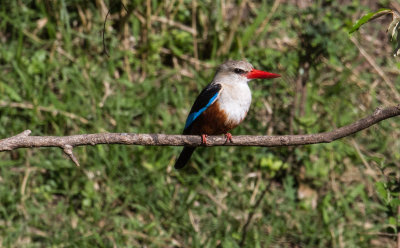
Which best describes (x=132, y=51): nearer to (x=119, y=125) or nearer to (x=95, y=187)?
(x=119, y=125)

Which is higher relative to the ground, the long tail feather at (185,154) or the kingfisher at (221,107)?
the kingfisher at (221,107)

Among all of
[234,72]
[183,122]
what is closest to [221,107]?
[234,72]

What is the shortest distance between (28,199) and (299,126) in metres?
2.24

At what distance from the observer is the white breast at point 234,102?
3.16 metres

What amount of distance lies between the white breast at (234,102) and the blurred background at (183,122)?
0.93 metres

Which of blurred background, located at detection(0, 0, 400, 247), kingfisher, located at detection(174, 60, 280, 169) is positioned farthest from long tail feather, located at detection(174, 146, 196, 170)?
blurred background, located at detection(0, 0, 400, 247)

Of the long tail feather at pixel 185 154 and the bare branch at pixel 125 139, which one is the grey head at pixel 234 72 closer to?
the long tail feather at pixel 185 154

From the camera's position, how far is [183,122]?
4672mm

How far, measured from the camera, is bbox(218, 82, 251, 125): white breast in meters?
3.16

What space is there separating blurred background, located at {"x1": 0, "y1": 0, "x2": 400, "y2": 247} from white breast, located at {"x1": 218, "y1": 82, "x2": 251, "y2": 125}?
36.6 inches

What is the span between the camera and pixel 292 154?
4.43 m

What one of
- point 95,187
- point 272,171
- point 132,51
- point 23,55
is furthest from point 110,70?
point 272,171

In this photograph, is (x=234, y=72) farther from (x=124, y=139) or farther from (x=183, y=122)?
(x=124, y=139)

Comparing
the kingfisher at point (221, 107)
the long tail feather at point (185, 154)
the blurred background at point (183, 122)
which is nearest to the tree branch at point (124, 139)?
the kingfisher at point (221, 107)
